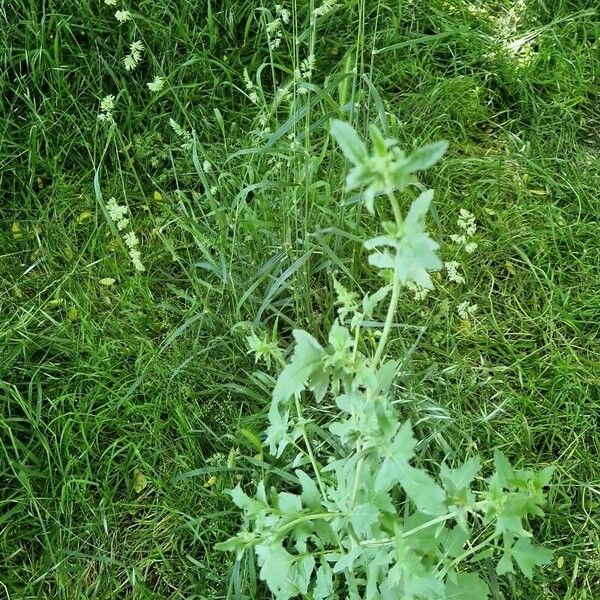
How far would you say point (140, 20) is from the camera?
267 centimetres

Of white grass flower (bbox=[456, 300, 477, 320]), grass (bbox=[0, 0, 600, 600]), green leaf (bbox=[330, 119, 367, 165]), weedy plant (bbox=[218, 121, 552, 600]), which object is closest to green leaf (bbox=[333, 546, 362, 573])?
weedy plant (bbox=[218, 121, 552, 600])

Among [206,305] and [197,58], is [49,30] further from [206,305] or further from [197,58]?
[206,305]

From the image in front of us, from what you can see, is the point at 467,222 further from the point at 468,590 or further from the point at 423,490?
the point at 423,490

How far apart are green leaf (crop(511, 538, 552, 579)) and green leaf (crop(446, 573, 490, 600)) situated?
0.12 meters

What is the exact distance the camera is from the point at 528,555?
141 centimetres

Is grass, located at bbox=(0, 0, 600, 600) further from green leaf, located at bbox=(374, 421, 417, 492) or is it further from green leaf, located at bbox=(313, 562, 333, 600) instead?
green leaf, located at bbox=(374, 421, 417, 492)

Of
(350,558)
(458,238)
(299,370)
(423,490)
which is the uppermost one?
(299,370)

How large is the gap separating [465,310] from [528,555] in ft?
3.22

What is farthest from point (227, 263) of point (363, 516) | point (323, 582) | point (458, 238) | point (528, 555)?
point (528, 555)

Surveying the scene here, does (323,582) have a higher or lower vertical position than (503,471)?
lower

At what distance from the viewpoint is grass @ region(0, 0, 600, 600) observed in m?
2.06

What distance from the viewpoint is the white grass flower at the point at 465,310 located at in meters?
2.22

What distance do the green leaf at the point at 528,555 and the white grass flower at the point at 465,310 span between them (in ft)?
2.88

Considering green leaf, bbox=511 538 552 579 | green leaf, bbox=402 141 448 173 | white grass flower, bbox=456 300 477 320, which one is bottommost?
white grass flower, bbox=456 300 477 320
